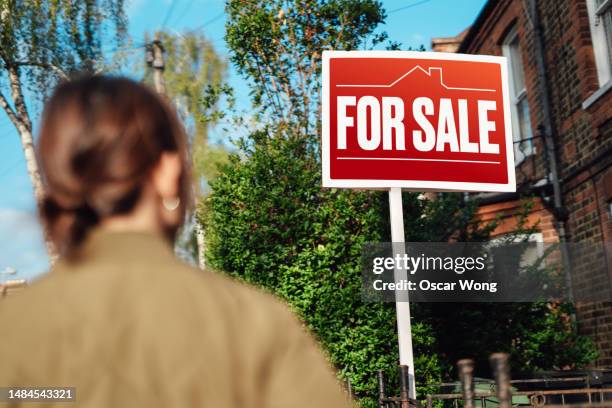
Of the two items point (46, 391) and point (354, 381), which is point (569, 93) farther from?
point (46, 391)

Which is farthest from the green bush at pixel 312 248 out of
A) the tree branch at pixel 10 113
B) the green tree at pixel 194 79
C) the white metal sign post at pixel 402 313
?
the green tree at pixel 194 79

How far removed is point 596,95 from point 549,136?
191 cm

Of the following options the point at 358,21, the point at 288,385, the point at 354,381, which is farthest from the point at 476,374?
the point at 288,385

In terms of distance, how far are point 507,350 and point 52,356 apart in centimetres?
781

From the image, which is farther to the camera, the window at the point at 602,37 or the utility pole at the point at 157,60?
the utility pole at the point at 157,60

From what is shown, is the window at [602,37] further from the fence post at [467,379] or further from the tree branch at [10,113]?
the tree branch at [10,113]

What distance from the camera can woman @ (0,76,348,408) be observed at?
3.39 feet

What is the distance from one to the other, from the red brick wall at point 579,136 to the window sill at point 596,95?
0.05 metres

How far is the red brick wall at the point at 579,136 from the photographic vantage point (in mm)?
9820

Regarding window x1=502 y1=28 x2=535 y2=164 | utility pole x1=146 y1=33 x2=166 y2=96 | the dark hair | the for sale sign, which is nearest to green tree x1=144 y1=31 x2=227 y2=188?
utility pole x1=146 y1=33 x2=166 y2=96

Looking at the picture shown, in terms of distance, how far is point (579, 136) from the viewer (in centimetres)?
1061

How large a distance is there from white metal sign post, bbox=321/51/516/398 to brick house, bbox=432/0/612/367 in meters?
2.84

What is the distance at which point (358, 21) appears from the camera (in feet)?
32.8

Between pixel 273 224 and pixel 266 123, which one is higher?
pixel 266 123
